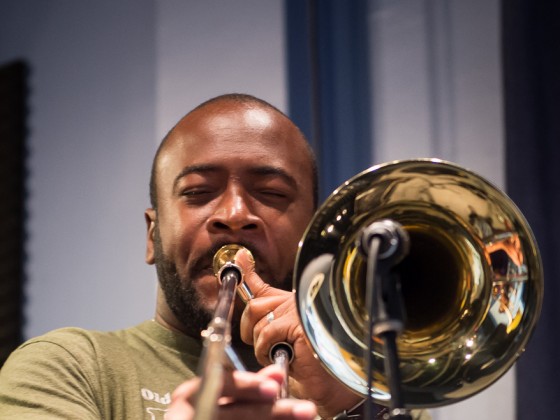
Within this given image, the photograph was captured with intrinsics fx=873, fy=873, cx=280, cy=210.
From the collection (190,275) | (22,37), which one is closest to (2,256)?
(22,37)

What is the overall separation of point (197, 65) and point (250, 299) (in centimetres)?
164

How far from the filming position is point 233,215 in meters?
2.08

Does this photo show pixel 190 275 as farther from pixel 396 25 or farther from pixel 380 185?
pixel 396 25

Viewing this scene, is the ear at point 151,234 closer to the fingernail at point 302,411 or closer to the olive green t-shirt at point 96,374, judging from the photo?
the olive green t-shirt at point 96,374

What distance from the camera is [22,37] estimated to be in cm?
389

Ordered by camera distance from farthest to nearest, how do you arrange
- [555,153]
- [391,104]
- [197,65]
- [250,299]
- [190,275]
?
[197,65]
[391,104]
[555,153]
[190,275]
[250,299]

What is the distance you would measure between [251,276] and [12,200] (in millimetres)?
2089

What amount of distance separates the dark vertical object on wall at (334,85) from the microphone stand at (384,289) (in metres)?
1.61

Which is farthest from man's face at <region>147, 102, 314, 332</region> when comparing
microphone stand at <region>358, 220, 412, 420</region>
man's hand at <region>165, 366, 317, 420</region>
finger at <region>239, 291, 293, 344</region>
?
man's hand at <region>165, 366, 317, 420</region>

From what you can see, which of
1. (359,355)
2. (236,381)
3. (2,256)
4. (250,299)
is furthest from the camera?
(2,256)

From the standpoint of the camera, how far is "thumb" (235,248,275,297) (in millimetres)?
1881

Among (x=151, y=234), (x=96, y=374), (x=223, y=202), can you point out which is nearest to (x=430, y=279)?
(x=223, y=202)

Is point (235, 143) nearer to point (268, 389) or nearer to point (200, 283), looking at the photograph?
point (200, 283)

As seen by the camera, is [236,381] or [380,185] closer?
[236,381]
